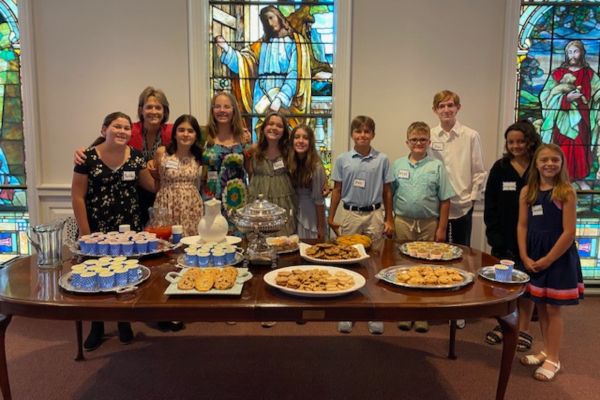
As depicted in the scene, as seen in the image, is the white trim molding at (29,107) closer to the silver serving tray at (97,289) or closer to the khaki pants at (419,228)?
the silver serving tray at (97,289)

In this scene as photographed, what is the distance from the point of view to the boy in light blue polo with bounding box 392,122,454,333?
9.21ft

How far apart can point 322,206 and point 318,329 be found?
2.69ft

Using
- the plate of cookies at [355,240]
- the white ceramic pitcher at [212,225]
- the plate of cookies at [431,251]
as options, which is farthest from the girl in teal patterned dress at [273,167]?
the plate of cookies at [431,251]

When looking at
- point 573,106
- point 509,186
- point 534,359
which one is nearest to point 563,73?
point 573,106

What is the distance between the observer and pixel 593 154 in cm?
378

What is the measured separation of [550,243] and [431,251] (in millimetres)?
760

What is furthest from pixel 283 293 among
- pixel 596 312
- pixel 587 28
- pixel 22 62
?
pixel 587 28

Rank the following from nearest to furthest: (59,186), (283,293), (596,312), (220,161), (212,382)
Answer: (283,293), (212,382), (220,161), (596,312), (59,186)

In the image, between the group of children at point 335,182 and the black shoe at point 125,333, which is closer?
the group of children at point 335,182

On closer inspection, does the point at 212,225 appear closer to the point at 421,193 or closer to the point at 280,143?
the point at 280,143

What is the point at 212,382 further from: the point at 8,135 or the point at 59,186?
the point at 8,135

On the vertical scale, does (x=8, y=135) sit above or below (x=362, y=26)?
below

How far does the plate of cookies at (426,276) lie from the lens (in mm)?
1697

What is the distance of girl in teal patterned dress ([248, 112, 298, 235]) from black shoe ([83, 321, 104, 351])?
1.22 meters
